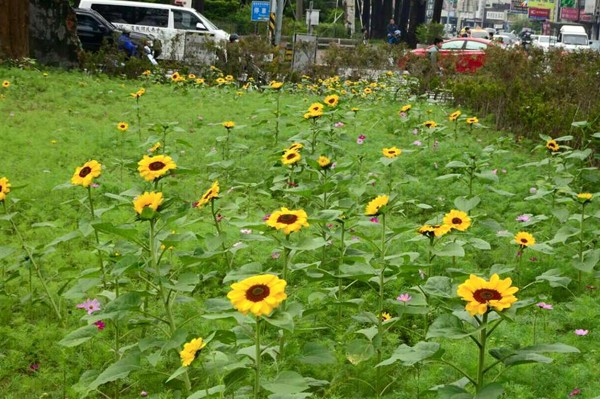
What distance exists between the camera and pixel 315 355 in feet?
8.87

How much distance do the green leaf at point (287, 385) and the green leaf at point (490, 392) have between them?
49 centimetres

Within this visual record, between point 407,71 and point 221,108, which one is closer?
point 221,108

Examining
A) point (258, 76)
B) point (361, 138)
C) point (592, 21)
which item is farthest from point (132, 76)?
point (592, 21)

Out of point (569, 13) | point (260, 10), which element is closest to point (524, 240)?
point (260, 10)

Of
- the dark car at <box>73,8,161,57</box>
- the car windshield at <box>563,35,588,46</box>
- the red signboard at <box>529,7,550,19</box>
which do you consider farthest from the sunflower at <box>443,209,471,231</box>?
the red signboard at <box>529,7,550,19</box>

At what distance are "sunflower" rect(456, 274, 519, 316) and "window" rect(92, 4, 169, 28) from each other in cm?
1924

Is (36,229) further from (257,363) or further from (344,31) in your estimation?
(344,31)

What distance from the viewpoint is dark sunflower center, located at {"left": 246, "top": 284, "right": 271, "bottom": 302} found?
219 centimetres

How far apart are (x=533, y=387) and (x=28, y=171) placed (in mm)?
4519

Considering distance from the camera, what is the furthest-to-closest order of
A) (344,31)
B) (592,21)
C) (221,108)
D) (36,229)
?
(592,21)
(344,31)
(221,108)
(36,229)

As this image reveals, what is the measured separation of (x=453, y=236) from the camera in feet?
14.3

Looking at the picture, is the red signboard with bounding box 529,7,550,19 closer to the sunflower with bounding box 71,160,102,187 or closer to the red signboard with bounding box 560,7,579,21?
the red signboard with bounding box 560,7,579,21

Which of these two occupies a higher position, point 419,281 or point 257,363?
point 257,363

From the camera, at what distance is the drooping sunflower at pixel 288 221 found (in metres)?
2.74
